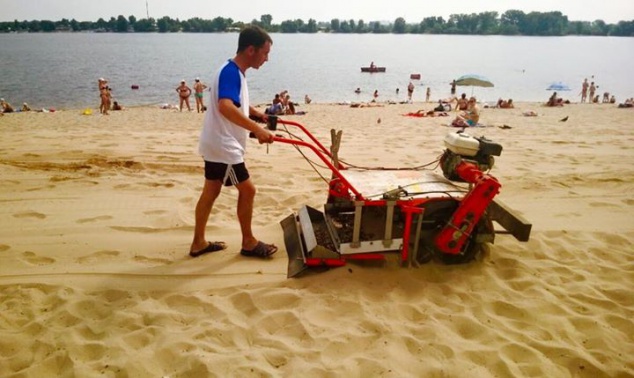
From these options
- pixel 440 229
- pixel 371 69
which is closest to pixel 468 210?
pixel 440 229

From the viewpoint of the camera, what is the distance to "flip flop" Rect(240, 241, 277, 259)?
4055mm

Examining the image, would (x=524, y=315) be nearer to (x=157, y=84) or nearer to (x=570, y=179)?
(x=570, y=179)

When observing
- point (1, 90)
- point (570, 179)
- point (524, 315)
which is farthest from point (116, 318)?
point (1, 90)

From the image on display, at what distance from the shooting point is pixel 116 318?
3121 mm

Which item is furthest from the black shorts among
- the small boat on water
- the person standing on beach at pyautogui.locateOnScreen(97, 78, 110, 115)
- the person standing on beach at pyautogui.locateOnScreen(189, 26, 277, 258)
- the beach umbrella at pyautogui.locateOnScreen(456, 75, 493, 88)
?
the small boat on water

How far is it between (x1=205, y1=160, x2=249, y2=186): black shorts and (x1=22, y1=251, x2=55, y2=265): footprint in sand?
1.75 meters

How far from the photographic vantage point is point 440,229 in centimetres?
403

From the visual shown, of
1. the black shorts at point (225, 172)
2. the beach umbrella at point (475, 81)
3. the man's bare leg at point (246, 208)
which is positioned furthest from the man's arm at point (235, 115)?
the beach umbrella at point (475, 81)

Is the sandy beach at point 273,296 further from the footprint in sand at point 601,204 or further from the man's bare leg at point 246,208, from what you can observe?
the man's bare leg at point 246,208

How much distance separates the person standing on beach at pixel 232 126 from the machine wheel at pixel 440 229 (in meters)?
1.71

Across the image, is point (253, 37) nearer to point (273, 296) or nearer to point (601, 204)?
point (273, 296)

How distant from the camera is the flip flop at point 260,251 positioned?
160 inches

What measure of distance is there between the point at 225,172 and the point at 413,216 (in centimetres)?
179

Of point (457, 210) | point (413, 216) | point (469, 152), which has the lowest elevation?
point (413, 216)
